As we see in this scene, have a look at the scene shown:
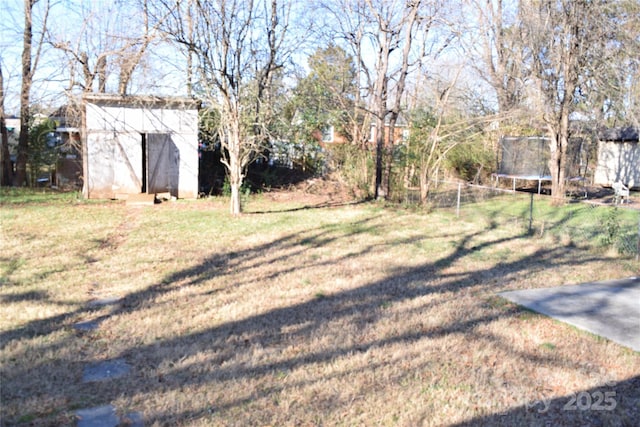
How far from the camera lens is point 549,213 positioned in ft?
44.7

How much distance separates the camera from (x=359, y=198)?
15.4 m

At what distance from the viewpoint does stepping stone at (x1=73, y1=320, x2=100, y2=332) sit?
4668 mm

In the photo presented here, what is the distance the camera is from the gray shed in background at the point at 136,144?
14.1 meters

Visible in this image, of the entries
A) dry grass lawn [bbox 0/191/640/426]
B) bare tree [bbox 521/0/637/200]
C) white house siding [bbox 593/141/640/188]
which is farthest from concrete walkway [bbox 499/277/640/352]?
white house siding [bbox 593/141/640/188]

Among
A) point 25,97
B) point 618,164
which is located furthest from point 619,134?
point 25,97

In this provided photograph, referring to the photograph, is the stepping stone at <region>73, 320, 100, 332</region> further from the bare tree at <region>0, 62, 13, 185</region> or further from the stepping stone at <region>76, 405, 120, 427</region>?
the bare tree at <region>0, 62, 13, 185</region>

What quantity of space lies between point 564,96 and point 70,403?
15.4 meters

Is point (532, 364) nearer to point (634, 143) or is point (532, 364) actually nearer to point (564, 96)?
point (564, 96)

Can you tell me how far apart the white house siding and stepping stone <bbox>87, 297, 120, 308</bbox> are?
22.1 metres

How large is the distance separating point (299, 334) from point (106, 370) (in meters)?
1.62

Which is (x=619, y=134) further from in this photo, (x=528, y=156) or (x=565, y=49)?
(x=565, y=49)

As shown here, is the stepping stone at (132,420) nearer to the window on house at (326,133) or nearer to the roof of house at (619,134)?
the window on house at (326,133)

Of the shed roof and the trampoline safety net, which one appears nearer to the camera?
the shed roof

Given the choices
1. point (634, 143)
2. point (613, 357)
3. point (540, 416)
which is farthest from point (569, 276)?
point (634, 143)
